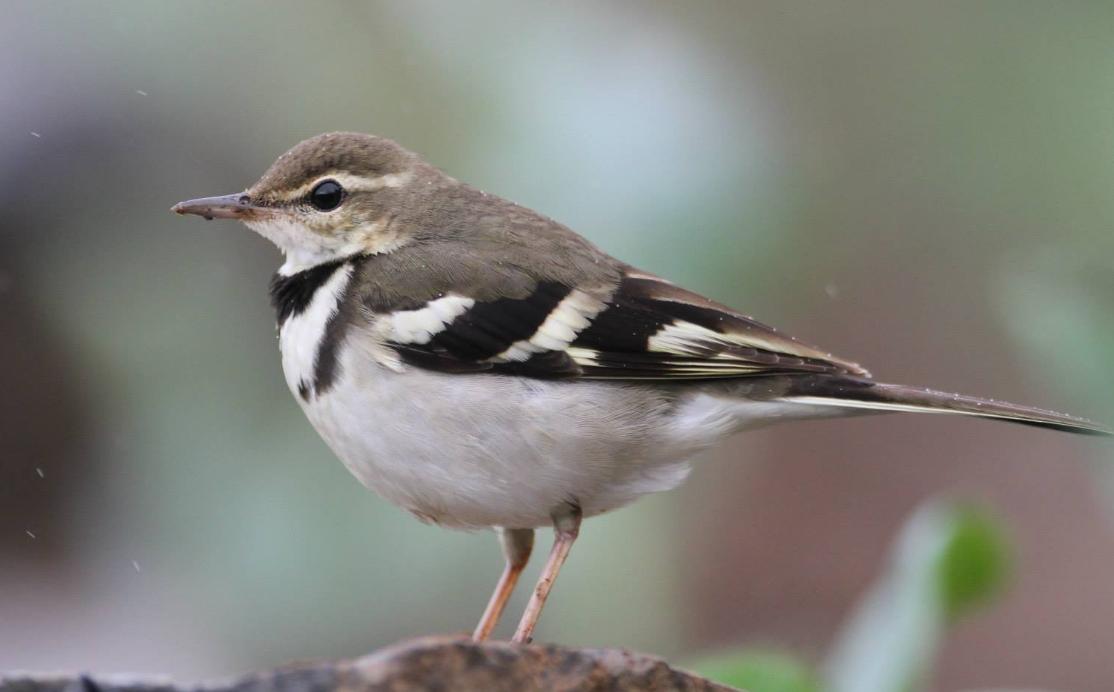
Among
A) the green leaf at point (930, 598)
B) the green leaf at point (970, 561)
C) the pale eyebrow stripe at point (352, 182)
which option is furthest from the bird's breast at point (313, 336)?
the green leaf at point (970, 561)

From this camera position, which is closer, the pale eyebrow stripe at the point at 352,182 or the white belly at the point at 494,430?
the white belly at the point at 494,430

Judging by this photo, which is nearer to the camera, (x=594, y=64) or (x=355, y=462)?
(x=355, y=462)

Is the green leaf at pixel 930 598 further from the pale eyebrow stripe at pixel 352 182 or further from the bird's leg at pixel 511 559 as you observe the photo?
the pale eyebrow stripe at pixel 352 182

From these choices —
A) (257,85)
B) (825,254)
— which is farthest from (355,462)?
(825,254)

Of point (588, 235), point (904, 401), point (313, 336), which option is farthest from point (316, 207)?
point (904, 401)

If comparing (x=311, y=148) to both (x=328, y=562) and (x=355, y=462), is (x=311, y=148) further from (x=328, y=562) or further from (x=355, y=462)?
(x=328, y=562)
